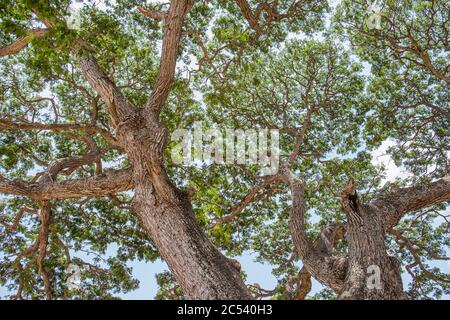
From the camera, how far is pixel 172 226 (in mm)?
4012

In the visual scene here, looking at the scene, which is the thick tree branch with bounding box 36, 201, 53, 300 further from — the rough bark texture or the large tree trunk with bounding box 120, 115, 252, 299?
the large tree trunk with bounding box 120, 115, 252, 299

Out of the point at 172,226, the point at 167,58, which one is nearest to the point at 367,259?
the point at 172,226

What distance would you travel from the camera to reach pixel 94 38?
21.4 ft

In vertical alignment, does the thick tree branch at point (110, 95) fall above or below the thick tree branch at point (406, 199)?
above

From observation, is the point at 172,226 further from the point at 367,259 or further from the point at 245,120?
the point at 245,120

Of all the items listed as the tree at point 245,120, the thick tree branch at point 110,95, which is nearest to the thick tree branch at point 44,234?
the tree at point 245,120

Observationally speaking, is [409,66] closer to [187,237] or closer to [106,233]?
[187,237]

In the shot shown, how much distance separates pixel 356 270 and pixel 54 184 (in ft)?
13.8

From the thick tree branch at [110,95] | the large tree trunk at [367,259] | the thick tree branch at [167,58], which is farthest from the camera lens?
the thick tree branch at [167,58]

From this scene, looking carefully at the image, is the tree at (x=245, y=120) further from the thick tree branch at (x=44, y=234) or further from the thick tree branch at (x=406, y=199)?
the thick tree branch at (x=406, y=199)

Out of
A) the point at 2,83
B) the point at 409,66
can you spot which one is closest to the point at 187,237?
the point at 2,83

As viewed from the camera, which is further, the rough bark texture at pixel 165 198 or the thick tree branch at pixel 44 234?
the thick tree branch at pixel 44 234

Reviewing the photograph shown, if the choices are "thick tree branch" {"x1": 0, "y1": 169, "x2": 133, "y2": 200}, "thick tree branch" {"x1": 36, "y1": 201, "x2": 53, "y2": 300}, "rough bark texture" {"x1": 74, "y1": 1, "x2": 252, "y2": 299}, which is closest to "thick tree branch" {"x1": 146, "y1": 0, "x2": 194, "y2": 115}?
"rough bark texture" {"x1": 74, "y1": 1, "x2": 252, "y2": 299}

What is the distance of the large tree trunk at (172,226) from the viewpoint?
11.6 feet
